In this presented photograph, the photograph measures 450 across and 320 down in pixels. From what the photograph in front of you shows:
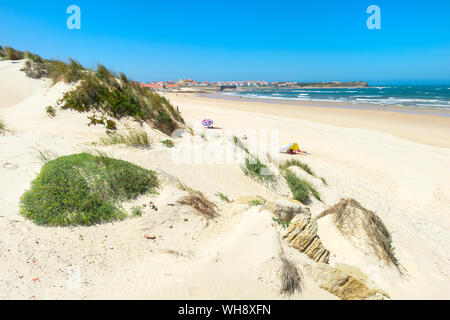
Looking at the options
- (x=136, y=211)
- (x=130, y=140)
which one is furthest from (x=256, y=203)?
(x=130, y=140)

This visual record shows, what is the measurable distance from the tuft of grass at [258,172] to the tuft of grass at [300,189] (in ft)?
1.72

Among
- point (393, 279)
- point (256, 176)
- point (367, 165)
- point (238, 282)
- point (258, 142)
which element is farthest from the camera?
point (258, 142)

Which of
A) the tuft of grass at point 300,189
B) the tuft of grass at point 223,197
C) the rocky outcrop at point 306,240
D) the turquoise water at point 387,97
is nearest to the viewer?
the rocky outcrop at point 306,240

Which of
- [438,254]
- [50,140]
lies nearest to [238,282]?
[438,254]

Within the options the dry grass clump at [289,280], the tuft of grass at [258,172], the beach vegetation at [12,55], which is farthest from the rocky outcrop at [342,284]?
the beach vegetation at [12,55]

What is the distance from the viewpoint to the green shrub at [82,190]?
354 cm

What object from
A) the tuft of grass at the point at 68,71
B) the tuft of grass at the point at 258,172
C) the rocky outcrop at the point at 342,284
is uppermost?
the tuft of grass at the point at 68,71

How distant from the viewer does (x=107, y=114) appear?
Answer: 316 inches

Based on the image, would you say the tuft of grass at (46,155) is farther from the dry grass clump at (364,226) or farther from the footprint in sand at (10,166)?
the dry grass clump at (364,226)

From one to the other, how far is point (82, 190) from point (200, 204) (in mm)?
1918

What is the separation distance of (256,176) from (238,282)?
3976 millimetres

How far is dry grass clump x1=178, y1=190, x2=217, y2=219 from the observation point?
4.39 metres

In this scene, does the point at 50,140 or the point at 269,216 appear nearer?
the point at 269,216
